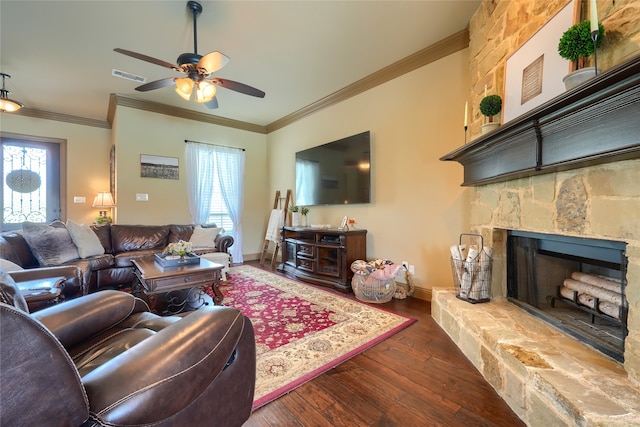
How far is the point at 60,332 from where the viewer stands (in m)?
1.10

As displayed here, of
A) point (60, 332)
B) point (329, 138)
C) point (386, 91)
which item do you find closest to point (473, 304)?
point (60, 332)

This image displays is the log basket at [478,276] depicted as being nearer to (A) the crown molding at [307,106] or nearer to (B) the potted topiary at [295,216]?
(A) the crown molding at [307,106]

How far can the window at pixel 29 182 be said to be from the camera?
4.47m

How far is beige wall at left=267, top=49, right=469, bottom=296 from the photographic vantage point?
9.40ft

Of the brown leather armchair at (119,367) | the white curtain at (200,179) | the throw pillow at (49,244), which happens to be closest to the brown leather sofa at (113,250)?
the throw pillow at (49,244)

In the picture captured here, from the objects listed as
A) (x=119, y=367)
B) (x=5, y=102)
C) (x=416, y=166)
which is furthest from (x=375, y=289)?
(x=5, y=102)

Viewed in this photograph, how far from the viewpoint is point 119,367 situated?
73 cm

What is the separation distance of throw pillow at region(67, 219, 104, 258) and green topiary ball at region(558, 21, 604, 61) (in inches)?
188

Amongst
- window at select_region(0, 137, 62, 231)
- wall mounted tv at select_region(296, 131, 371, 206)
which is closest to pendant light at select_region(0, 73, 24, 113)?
window at select_region(0, 137, 62, 231)

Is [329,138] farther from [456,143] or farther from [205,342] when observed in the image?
[205,342]

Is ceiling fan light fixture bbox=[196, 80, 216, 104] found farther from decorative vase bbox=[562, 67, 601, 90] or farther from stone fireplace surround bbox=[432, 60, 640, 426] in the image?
decorative vase bbox=[562, 67, 601, 90]

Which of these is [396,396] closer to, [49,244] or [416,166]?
[416,166]

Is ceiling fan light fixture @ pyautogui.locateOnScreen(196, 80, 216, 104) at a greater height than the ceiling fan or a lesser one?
lesser

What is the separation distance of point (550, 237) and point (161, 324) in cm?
232
